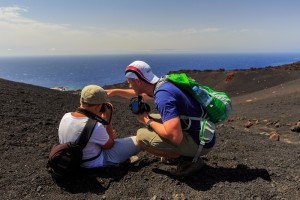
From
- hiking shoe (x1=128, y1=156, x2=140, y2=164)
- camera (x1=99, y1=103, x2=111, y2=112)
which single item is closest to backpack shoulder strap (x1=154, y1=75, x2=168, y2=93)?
camera (x1=99, y1=103, x2=111, y2=112)

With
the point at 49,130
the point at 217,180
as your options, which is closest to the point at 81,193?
the point at 217,180

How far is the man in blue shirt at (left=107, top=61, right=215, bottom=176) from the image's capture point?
413cm

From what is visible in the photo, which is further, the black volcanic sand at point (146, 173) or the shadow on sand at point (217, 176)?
the shadow on sand at point (217, 176)

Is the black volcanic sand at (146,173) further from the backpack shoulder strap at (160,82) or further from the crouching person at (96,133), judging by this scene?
the backpack shoulder strap at (160,82)

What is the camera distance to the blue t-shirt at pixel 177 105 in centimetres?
411

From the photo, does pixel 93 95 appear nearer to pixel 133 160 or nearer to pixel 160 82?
pixel 160 82

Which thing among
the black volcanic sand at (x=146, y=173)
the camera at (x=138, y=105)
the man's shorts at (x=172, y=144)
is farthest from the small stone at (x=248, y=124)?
the camera at (x=138, y=105)

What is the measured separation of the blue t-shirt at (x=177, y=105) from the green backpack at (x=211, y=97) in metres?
0.07

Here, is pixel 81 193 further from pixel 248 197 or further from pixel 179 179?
pixel 248 197

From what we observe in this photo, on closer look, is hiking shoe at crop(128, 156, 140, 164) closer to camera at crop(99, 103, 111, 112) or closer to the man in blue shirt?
the man in blue shirt

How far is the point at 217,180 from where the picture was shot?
15.7ft

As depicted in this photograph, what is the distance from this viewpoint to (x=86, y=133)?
449 cm

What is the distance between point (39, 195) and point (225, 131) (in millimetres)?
5571

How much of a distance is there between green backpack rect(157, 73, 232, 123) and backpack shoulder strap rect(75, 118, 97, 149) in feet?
3.31
